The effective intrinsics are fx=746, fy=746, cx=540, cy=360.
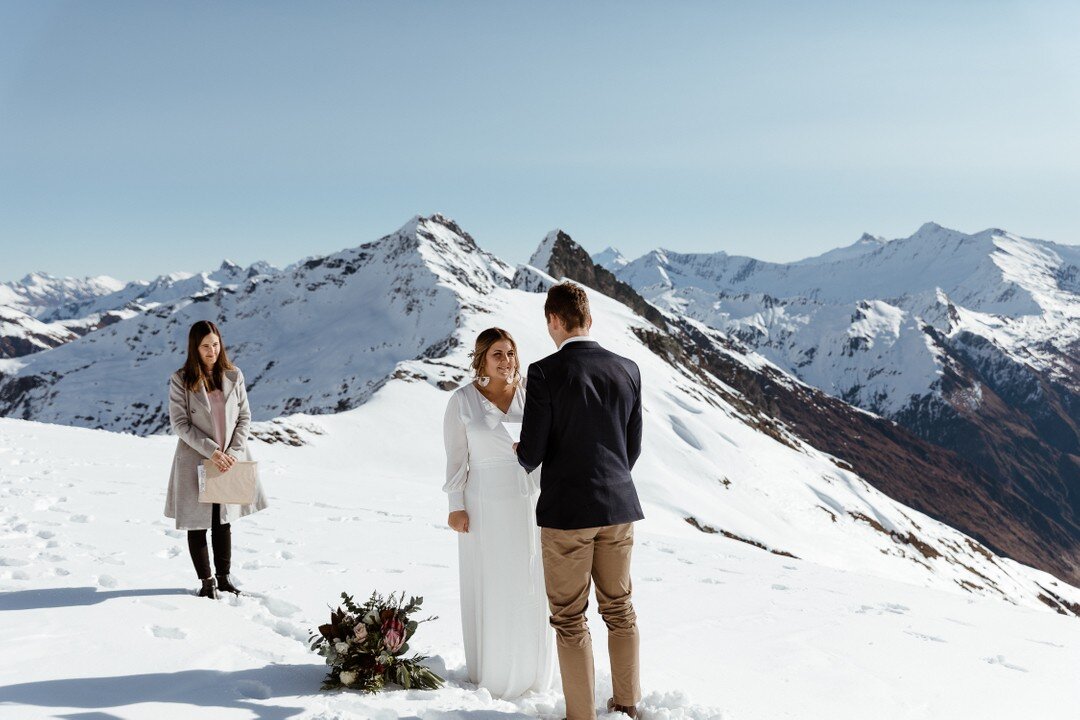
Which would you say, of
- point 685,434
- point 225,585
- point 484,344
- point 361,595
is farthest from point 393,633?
point 685,434

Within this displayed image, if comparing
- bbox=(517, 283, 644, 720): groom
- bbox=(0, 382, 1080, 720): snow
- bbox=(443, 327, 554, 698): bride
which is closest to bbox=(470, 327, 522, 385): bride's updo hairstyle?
bbox=(443, 327, 554, 698): bride

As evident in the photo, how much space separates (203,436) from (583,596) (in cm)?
424

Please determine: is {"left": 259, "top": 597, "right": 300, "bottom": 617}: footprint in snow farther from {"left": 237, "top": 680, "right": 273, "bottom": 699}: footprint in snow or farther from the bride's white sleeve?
the bride's white sleeve

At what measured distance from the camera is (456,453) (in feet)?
18.8

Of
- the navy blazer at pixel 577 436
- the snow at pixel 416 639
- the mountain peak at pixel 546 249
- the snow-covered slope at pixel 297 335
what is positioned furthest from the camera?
the mountain peak at pixel 546 249

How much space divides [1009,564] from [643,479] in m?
83.5

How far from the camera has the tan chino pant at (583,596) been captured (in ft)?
17.0

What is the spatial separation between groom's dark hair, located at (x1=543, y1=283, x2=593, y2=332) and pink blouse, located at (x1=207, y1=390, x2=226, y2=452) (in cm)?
391

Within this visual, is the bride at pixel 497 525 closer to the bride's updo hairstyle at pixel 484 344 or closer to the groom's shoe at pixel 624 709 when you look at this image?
the bride's updo hairstyle at pixel 484 344

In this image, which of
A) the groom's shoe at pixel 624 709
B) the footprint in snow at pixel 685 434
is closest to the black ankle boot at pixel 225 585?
the groom's shoe at pixel 624 709

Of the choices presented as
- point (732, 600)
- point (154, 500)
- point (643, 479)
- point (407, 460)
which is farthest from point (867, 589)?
point (643, 479)

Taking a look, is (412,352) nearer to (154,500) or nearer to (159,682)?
(154,500)

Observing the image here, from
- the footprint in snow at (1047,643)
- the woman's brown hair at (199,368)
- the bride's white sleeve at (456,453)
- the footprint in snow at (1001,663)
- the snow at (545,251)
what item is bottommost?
the footprint in snow at (1047,643)

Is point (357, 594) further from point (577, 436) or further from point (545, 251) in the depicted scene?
point (545, 251)
